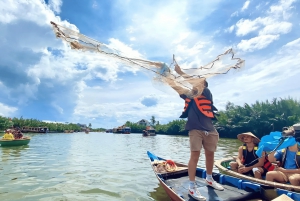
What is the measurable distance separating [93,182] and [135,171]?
216 cm

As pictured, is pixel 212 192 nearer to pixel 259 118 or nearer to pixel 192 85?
pixel 192 85

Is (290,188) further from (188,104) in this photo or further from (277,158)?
(188,104)

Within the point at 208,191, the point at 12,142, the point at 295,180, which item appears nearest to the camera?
the point at 208,191

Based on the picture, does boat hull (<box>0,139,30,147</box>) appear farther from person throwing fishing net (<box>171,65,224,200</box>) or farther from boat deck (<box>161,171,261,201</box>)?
person throwing fishing net (<box>171,65,224,200</box>)

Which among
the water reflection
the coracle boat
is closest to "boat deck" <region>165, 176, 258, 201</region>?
the coracle boat

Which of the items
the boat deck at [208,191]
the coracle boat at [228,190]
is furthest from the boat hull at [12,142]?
the boat deck at [208,191]

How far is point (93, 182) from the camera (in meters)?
6.52

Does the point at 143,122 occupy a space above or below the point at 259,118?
above

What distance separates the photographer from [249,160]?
231 inches

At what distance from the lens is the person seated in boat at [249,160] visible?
5.50 m

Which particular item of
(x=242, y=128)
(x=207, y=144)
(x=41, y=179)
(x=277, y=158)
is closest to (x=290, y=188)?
(x=277, y=158)

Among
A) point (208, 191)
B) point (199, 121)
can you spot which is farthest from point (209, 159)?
point (199, 121)

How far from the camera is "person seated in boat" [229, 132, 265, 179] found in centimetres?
550

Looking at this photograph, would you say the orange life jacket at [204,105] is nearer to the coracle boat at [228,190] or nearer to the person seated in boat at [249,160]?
the coracle boat at [228,190]
